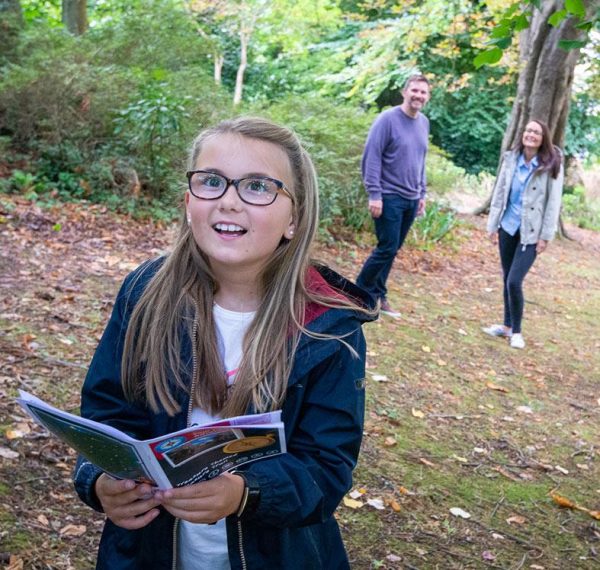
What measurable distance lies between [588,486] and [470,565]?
4.51 ft

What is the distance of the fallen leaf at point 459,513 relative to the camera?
3.82 m

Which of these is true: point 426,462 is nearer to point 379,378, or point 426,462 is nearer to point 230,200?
point 379,378

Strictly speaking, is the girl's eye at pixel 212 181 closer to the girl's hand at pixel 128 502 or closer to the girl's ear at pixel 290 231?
the girl's ear at pixel 290 231

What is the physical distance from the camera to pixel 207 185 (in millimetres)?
1890

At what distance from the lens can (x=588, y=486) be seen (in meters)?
4.42

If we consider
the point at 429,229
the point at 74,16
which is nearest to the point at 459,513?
the point at 429,229

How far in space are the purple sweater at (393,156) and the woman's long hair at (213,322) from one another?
470 cm

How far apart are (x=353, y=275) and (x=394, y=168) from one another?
1970 millimetres

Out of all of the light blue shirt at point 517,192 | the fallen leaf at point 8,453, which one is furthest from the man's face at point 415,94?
the fallen leaf at point 8,453

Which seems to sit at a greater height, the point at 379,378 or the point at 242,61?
the point at 242,61

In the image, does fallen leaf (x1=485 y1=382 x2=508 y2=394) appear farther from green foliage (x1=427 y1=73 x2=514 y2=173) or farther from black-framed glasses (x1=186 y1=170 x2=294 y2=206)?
green foliage (x1=427 y1=73 x2=514 y2=173)

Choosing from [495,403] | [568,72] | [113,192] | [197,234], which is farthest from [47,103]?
[568,72]

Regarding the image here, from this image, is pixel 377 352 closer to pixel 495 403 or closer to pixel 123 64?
pixel 495 403

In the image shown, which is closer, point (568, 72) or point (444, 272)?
point (444, 272)
